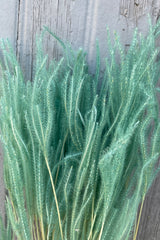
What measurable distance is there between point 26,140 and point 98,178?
21cm

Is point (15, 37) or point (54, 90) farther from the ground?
point (15, 37)

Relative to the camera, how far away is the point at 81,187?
659 mm

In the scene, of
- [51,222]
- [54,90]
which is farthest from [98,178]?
[54,90]

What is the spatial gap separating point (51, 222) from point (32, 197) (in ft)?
0.26

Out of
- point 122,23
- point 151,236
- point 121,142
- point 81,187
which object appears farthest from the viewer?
point 151,236

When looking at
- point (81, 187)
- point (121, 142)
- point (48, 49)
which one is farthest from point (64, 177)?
point (48, 49)

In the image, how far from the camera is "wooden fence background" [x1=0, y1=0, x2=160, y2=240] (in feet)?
2.84

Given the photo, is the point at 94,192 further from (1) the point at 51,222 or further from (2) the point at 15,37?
(2) the point at 15,37

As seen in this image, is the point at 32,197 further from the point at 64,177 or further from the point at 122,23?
the point at 122,23

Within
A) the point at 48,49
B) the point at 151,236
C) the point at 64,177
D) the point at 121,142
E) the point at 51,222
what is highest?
the point at 48,49

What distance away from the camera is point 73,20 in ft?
2.87

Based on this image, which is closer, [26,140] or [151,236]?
[26,140]

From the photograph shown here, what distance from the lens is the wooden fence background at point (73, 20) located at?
0.86 m

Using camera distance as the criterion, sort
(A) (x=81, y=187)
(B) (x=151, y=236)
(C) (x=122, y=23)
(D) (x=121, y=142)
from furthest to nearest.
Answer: (B) (x=151, y=236)
(C) (x=122, y=23)
(A) (x=81, y=187)
(D) (x=121, y=142)
